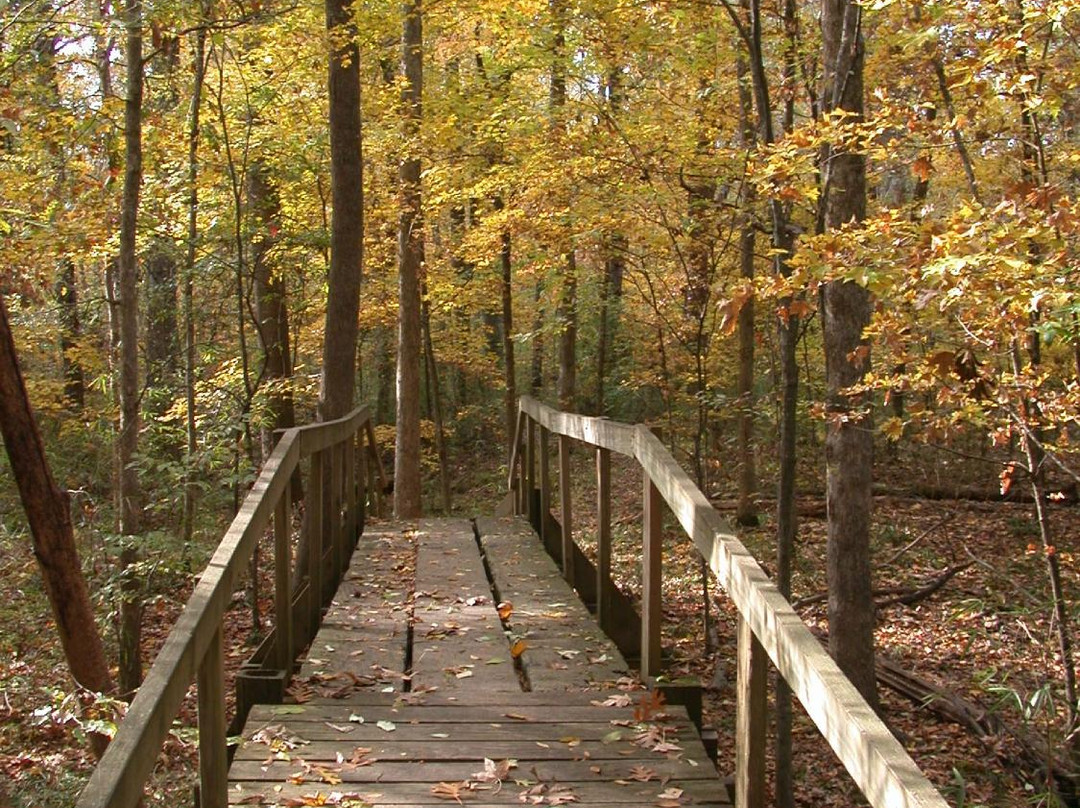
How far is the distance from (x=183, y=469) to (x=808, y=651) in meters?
7.69


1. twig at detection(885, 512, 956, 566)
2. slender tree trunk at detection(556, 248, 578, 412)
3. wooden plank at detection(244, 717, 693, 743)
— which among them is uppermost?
slender tree trunk at detection(556, 248, 578, 412)

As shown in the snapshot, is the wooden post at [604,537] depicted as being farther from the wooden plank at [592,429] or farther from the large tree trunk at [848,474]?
the large tree trunk at [848,474]

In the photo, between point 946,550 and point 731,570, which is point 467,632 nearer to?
point 731,570

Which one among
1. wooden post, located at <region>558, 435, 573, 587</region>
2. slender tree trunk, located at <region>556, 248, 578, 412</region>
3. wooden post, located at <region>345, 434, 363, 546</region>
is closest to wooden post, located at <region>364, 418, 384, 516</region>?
wooden post, located at <region>345, 434, 363, 546</region>

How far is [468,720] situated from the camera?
14.4 feet

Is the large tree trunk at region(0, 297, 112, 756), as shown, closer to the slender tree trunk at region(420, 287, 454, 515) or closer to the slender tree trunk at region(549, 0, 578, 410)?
the slender tree trunk at region(549, 0, 578, 410)

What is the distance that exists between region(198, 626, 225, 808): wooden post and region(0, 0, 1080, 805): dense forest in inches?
70.8

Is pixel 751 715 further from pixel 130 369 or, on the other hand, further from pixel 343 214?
pixel 343 214

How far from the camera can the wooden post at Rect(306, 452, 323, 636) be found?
239 inches

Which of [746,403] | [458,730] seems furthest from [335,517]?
[746,403]

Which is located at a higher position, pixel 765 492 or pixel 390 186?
pixel 390 186

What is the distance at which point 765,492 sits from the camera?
17.1m

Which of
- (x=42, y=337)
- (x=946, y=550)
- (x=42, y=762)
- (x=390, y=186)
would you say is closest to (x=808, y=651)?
(x=42, y=762)

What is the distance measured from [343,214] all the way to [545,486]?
3495 mm
